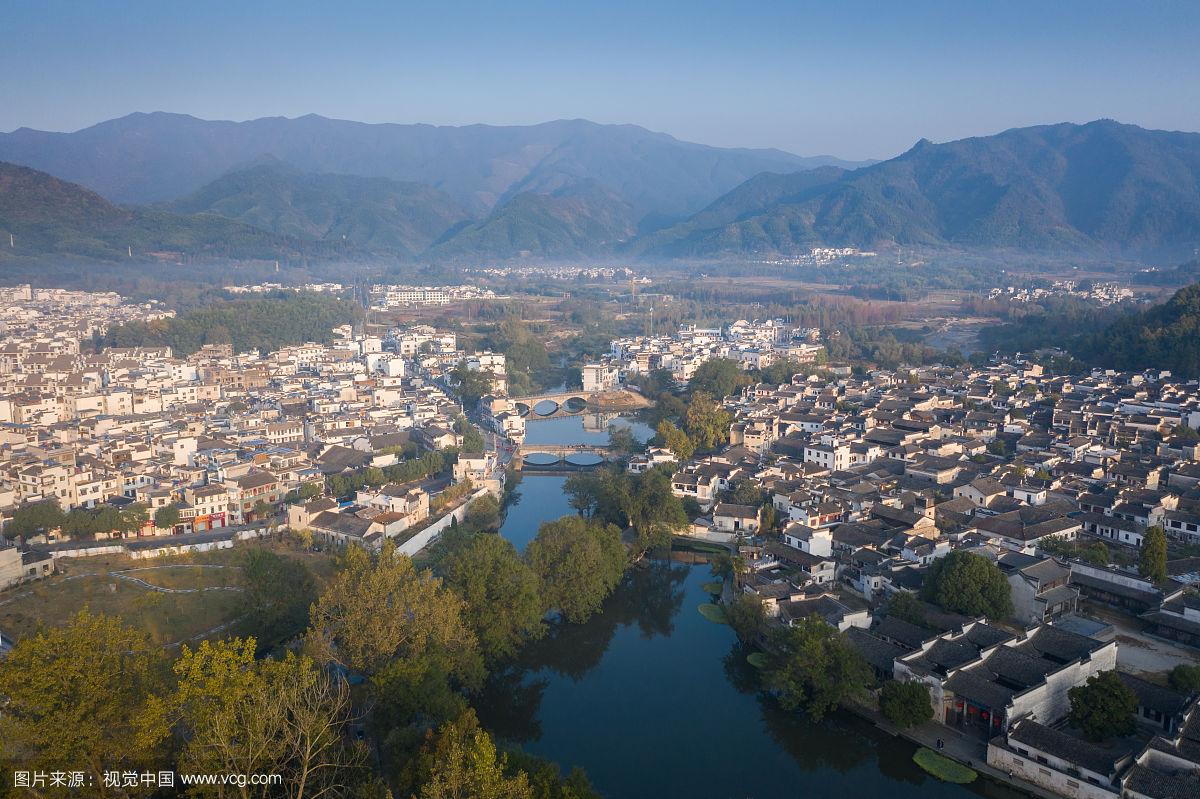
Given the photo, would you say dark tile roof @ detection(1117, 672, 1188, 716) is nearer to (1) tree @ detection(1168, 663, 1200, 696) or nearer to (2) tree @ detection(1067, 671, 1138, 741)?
(1) tree @ detection(1168, 663, 1200, 696)

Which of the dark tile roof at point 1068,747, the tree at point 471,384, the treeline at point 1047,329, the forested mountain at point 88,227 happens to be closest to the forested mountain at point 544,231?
the forested mountain at point 88,227

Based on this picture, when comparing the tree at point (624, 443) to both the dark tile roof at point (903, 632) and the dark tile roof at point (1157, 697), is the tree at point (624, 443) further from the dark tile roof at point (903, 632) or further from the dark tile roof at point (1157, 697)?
the dark tile roof at point (1157, 697)

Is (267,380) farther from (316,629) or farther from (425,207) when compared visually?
(425,207)

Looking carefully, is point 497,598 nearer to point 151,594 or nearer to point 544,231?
point 151,594

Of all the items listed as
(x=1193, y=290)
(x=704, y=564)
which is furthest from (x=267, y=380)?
A: (x=1193, y=290)

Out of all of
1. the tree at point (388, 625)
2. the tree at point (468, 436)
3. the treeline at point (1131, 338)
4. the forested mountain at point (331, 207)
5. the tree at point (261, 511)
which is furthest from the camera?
the forested mountain at point (331, 207)

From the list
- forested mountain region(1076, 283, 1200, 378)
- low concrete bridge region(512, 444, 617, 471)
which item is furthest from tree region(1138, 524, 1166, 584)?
forested mountain region(1076, 283, 1200, 378)
